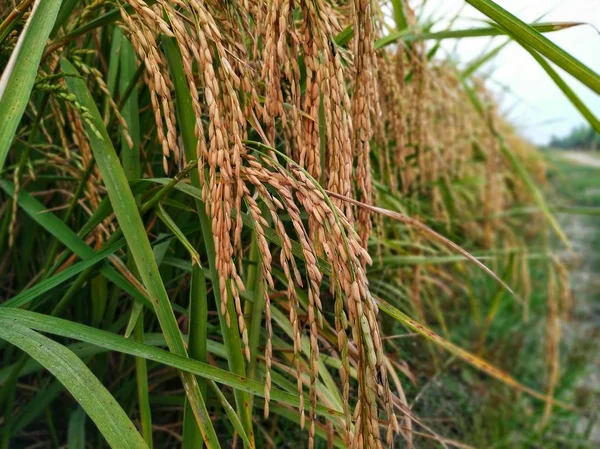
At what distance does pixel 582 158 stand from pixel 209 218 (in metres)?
8.38

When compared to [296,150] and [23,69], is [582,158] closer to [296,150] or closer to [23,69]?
[296,150]

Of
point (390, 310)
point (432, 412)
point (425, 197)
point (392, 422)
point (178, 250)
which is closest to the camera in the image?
point (392, 422)

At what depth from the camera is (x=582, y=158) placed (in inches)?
329

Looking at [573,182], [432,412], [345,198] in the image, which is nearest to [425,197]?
[432,412]

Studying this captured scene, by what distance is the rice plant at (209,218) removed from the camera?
2.43 ft

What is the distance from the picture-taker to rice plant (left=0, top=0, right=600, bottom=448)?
742 millimetres

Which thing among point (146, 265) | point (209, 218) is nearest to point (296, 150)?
point (209, 218)

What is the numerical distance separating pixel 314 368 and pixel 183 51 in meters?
0.40

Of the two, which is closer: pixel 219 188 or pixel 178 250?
pixel 219 188

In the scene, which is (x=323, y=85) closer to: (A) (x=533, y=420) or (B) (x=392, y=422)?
(B) (x=392, y=422)

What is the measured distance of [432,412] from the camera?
6.70ft

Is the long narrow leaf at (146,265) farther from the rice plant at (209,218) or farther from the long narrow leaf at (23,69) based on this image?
the long narrow leaf at (23,69)

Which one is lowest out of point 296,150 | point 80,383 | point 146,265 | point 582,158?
point 80,383

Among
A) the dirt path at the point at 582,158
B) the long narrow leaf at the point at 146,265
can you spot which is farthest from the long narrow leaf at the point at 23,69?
the dirt path at the point at 582,158
